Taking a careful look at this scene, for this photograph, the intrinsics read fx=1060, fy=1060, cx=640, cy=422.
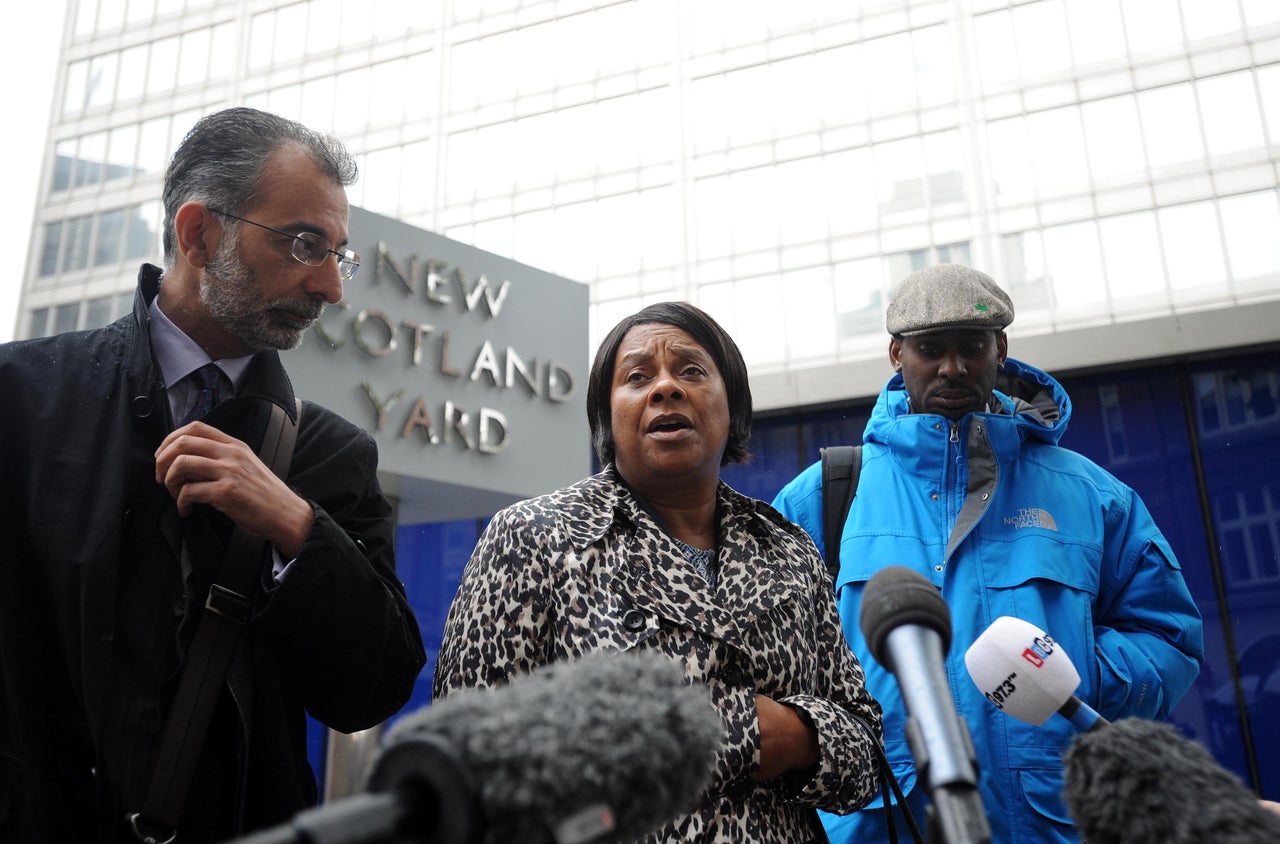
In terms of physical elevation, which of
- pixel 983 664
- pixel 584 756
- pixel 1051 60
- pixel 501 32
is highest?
pixel 501 32

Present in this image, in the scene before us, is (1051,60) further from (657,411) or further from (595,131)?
(657,411)

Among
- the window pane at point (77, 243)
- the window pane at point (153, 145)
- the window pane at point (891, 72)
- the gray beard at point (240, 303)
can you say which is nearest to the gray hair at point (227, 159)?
the gray beard at point (240, 303)

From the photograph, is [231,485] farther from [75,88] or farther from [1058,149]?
[75,88]

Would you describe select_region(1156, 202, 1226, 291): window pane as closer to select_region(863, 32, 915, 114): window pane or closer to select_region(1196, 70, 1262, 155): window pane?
select_region(1196, 70, 1262, 155): window pane

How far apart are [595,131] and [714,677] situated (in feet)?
91.0

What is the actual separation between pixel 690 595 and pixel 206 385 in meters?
1.16

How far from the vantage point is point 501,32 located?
96.3 ft

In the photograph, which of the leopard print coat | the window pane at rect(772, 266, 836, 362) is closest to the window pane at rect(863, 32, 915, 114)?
the window pane at rect(772, 266, 836, 362)

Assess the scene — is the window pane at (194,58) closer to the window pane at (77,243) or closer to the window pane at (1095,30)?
the window pane at (77,243)

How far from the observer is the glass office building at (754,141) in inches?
917

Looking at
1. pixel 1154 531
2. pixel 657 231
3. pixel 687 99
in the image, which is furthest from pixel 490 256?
pixel 687 99

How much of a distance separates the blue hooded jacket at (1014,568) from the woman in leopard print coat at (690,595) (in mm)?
529

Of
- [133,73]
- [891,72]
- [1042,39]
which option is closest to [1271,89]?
[1042,39]

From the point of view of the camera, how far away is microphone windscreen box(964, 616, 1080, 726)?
69.6 inches
